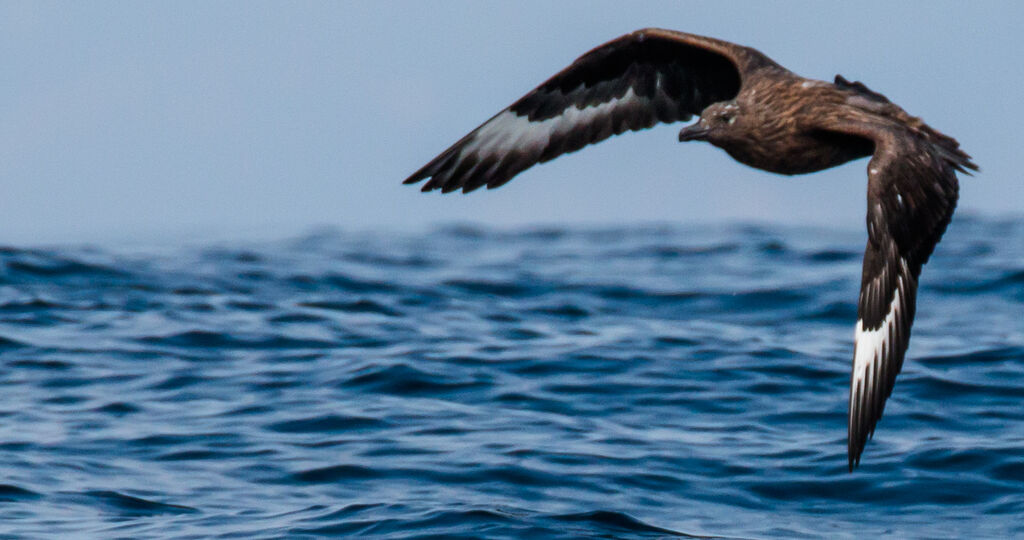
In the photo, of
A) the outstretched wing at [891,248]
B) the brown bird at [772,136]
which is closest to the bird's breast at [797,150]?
the brown bird at [772,136]

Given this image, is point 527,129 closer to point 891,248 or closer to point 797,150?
point 797,150

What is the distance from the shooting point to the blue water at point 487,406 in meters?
7.22

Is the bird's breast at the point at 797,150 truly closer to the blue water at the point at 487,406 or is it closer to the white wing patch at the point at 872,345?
the white wing patch at the point at 872,345

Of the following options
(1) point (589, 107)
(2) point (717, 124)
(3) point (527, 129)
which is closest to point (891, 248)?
(2) point (717, 124)

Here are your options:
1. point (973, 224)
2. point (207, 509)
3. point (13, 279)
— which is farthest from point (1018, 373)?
point (973, 224)

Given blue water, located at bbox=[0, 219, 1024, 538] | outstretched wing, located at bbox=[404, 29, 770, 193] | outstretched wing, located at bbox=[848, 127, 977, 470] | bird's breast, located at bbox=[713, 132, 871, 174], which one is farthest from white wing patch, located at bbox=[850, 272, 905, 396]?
outstretched wing, located at bbox=[404, 29, 770, 193]

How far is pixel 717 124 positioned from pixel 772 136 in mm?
292

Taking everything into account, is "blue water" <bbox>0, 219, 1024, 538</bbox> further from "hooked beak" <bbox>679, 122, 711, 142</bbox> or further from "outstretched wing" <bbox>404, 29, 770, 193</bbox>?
"hooked beak" <bbox>679, 122, 711, 142</bbox>

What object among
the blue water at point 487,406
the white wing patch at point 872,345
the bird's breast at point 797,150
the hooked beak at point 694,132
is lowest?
the blue water at point 487,406

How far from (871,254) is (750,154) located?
1163mm

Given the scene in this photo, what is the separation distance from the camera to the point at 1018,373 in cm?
994

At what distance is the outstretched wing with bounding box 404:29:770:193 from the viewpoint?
8.58 meters

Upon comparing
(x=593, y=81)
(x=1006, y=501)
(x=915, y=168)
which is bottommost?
(x=1006, y=501)

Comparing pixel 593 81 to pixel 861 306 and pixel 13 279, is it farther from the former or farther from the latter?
pixel 13 279
